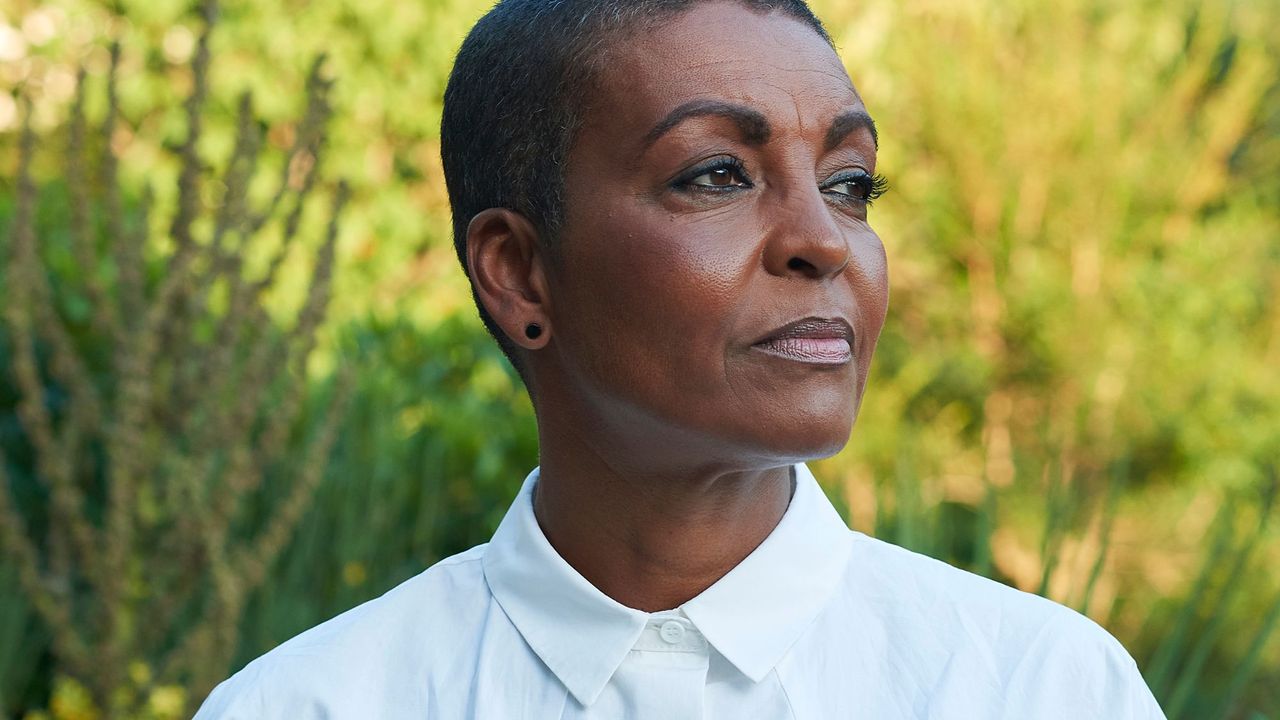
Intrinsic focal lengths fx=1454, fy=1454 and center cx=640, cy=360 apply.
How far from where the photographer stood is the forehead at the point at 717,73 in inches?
75.0

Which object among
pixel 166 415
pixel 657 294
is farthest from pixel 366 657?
pixel 166 415

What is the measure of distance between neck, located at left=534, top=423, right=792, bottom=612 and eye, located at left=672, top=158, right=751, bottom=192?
0.35 m

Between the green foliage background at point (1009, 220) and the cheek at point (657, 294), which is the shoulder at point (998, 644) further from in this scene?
the green foliage background at point (1009, 220)

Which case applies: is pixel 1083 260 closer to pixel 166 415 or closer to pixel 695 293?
pixel 166 415

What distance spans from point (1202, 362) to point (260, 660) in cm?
A: 503

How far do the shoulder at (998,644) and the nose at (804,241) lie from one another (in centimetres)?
44

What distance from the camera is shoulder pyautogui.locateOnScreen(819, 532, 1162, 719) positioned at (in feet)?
5.84

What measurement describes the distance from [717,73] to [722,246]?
0.77 feet

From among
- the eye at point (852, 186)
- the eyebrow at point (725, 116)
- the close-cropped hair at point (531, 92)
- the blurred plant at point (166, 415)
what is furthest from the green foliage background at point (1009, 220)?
the eyebrow at point (725, 116)

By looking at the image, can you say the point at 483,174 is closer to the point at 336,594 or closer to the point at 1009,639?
the point at 1009,639

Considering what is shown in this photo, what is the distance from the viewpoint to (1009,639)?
1847 mm

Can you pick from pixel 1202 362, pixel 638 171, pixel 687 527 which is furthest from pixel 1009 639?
pixel 1202 362

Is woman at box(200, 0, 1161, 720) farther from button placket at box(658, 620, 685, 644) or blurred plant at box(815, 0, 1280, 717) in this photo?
blurred plant at box(815, 0, 1280, 717)

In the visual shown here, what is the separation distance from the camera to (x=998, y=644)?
1.85 metres
